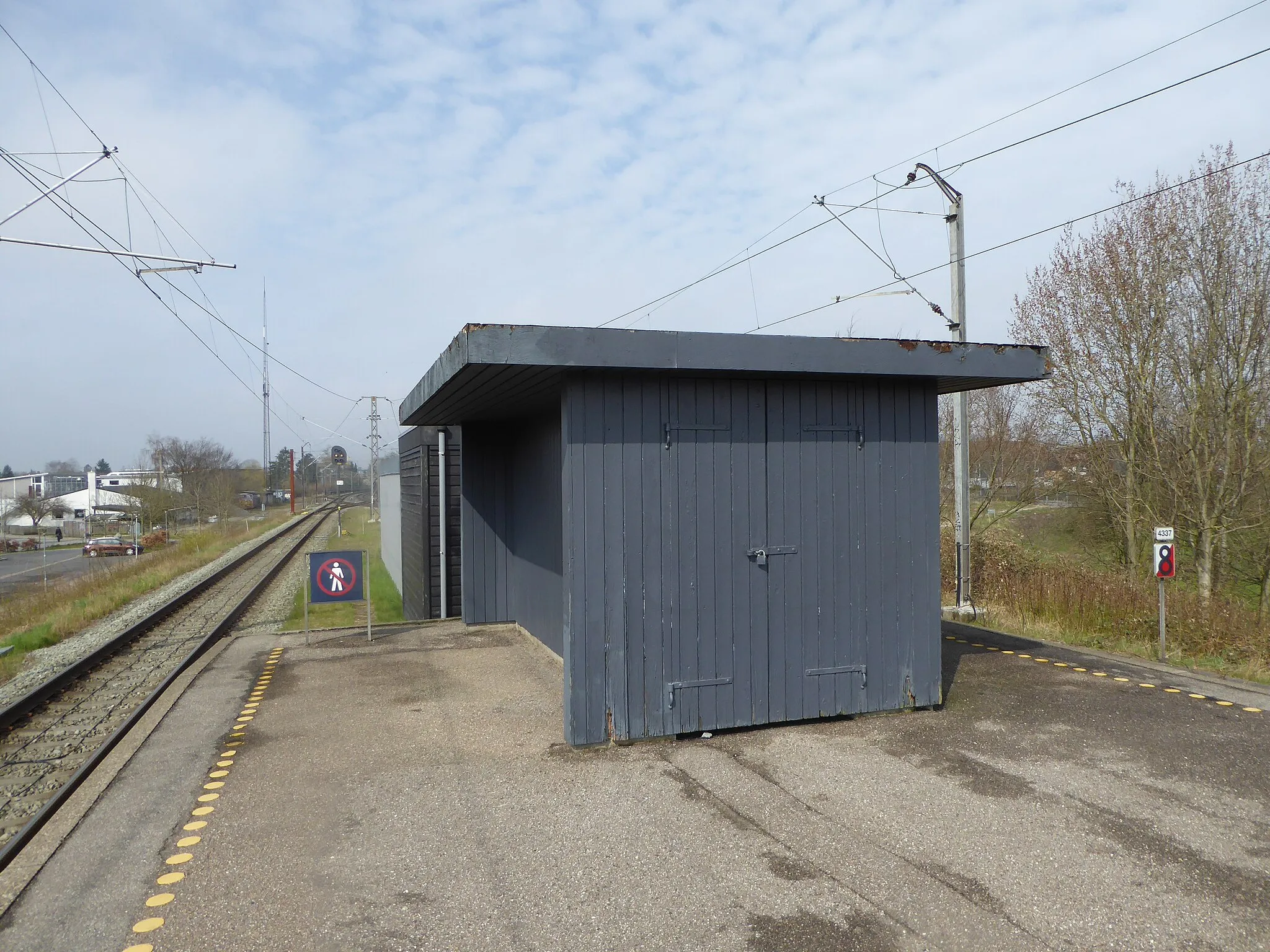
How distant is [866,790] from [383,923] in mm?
2862

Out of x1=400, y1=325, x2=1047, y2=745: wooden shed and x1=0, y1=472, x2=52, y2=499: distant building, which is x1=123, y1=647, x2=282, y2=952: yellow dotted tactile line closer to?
x1=400, y1=325, x2=1047, y2=745: wooden shed

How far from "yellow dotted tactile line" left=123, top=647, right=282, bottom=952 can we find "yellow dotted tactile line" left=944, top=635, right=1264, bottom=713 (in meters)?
7.40

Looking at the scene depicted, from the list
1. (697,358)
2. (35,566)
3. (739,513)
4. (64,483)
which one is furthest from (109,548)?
(64,483)

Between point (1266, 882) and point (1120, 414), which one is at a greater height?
point (1120, 414)

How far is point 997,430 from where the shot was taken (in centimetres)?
1856

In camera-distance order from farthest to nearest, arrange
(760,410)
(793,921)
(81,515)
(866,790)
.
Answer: (81,515), (760,410), (866,790), (793,921)

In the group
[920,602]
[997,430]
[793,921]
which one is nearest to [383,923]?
[793,921]

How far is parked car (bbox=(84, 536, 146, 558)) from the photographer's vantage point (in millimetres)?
35594

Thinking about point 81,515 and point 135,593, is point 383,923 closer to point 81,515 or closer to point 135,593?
point 135,593

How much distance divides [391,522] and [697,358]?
14616mm

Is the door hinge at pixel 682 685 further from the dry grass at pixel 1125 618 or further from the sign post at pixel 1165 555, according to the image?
the dry grass at pixel 1125 618

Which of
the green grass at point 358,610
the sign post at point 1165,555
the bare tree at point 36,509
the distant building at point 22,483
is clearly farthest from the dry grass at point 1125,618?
the distant building at point 22,483

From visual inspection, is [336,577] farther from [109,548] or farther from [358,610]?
[109,548]

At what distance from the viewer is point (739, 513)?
20.6 feet
